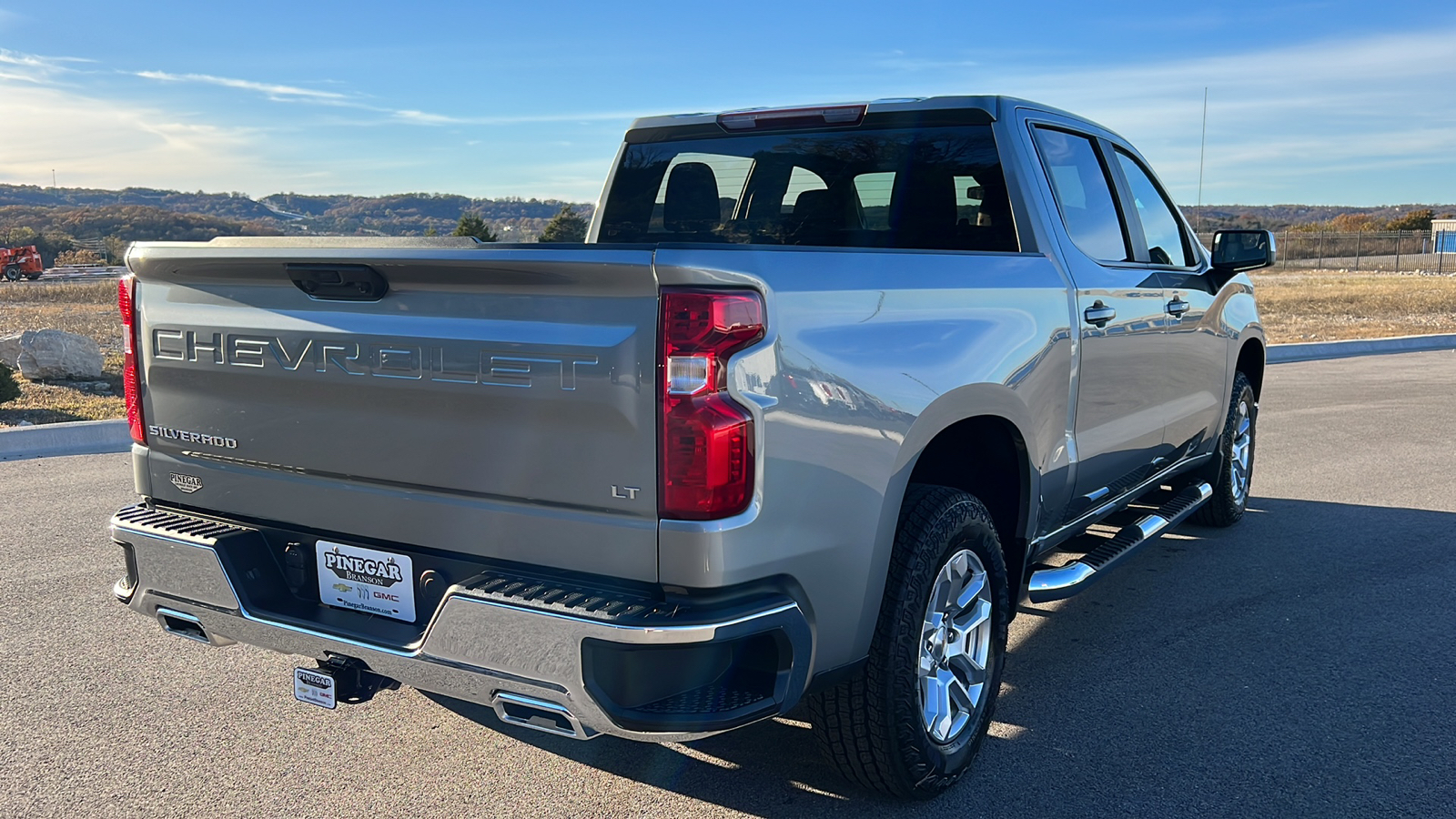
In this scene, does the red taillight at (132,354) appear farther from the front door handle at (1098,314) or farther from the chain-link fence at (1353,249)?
the chain-link fence at (1353,249)

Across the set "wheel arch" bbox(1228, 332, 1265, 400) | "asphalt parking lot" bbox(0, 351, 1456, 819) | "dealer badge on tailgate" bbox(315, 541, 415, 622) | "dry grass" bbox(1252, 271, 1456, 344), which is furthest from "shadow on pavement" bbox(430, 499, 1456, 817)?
"dry grass" bbox(1252, 271, 1456, 344)

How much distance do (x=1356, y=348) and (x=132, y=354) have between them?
17.9 metres

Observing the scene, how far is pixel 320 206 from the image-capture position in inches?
2320

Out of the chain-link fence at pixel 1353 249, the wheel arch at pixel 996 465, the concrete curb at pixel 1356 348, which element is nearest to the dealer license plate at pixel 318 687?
the wheel arch at pixel 996 465

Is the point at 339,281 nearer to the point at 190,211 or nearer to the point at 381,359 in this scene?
the point at 381,359

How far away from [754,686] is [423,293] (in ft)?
3.95

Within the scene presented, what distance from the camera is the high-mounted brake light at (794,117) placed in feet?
14.3

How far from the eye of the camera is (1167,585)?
538 centimetres

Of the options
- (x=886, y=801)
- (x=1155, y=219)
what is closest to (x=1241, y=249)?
(x=1155, y=219)

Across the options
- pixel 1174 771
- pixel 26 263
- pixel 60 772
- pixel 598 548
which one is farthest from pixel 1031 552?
pixel 26 263

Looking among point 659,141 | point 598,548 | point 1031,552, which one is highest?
point 659,141

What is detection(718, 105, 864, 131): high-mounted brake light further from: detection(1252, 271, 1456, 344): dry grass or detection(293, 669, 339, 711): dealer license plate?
detection(1252, 271, 1456, 344): dry grass

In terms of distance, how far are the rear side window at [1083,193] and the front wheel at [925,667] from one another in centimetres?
148

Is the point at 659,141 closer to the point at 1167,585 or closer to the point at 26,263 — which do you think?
the point at 1167,585
